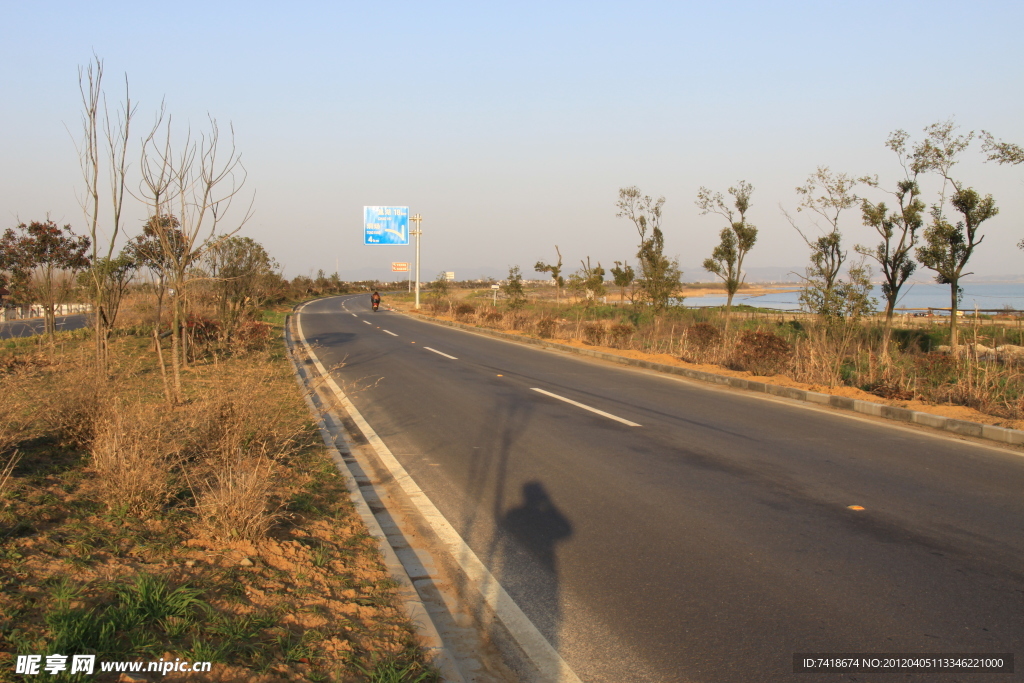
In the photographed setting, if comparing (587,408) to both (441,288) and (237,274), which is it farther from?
(441,288)

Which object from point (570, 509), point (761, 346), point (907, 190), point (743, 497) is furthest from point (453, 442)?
point (907, 190)

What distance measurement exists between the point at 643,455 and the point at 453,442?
2280 mm

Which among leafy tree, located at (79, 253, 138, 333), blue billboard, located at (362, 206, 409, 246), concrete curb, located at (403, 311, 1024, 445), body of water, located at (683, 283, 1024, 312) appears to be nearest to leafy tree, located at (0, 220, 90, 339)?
leafy tree, located at (79, 253, 138, 333)

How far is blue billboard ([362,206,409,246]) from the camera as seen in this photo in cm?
4247

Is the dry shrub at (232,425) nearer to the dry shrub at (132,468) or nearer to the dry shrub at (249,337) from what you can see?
the dry shrub at (132,468)

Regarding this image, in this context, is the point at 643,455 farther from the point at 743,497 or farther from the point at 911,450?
the point at 911,450

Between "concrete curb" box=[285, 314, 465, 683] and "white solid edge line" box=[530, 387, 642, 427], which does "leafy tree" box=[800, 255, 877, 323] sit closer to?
"white solid edge line" box=[530, 387, 642, 427]

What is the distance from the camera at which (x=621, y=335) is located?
781 inches

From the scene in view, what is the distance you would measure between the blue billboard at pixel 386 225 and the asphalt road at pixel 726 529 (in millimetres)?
33786

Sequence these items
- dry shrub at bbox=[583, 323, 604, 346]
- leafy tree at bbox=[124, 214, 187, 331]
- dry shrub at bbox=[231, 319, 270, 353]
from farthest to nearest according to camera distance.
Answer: dry shrub at bbox=[583, 323, 604, 346] < dry shrub at bbox=[231, 319, 270, 353] < leafy tree at bbox=[124, 214, 187, 331]

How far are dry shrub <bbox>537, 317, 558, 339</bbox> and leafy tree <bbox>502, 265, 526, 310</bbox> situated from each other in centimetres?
648

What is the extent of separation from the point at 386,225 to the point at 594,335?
25316 millimetres

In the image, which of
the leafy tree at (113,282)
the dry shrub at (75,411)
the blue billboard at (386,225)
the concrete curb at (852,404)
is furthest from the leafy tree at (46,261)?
the blue billboard at (386,225)

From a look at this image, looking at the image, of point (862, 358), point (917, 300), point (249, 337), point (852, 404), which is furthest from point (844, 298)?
point (917, 300)
